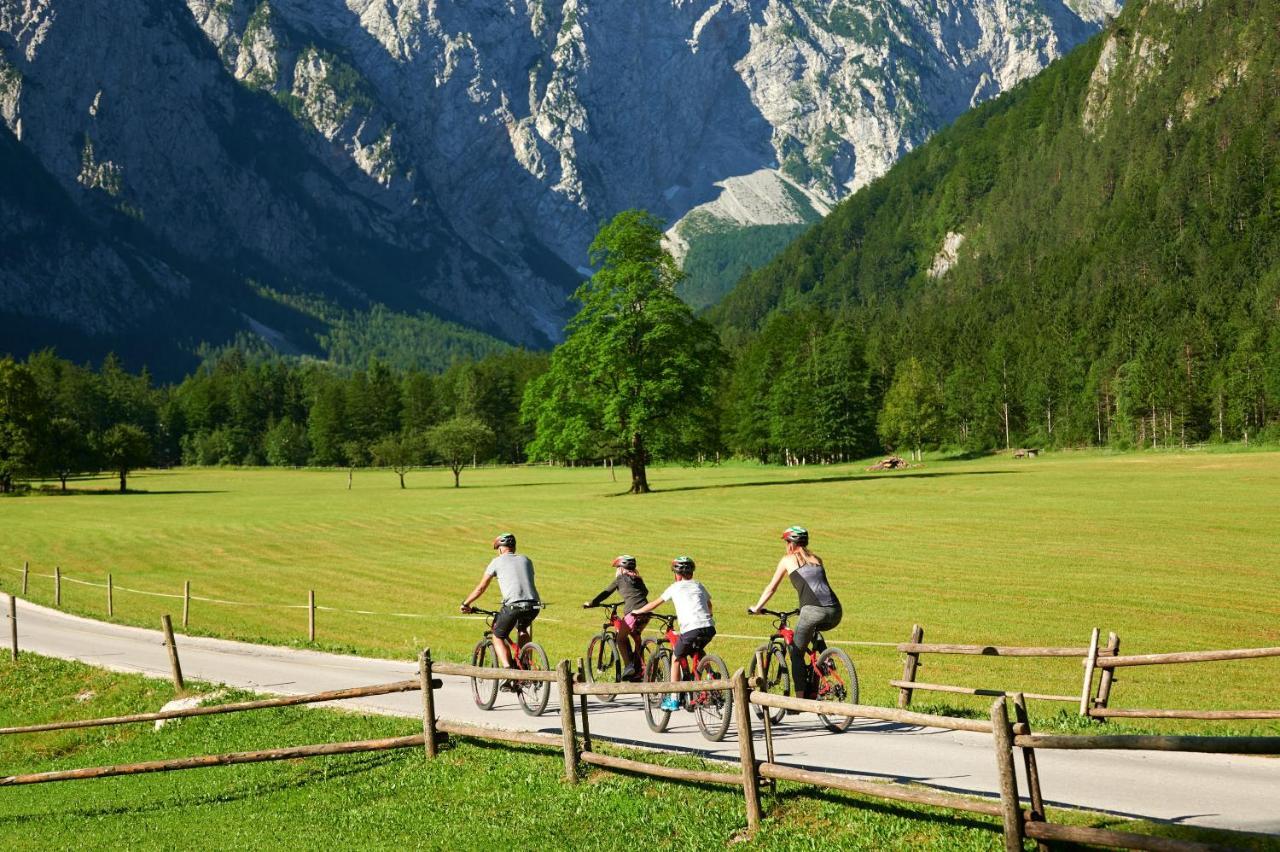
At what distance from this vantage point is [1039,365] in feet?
511

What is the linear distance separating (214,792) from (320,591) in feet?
82.2

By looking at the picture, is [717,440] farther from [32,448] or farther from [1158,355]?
[1158,355]

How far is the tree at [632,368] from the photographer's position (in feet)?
238

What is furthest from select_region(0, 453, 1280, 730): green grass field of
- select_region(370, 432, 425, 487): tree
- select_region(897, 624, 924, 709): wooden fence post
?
select_region(370, 432, 425, 487): tree

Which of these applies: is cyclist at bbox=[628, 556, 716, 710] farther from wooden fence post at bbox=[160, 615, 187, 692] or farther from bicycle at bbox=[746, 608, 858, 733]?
wooden fence post at bbox=[160, 615, 187, 692]

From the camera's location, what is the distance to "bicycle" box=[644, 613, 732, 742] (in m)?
15.3

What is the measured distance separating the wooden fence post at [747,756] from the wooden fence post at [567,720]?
112 inches

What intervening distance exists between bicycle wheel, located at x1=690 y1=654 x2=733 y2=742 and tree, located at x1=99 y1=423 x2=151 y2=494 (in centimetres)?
11786

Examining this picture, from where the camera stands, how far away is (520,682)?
18.3m

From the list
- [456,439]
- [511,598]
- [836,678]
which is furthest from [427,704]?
[456,439]

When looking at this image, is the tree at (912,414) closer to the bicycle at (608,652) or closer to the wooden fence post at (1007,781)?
the bicycle at (608,652)

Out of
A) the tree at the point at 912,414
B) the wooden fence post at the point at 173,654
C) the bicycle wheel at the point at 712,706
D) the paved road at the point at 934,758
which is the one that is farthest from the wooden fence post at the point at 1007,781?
the tree at the point at 912,414

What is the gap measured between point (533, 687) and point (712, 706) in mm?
4073

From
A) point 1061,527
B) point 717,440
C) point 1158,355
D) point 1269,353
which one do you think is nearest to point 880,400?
point 1158,355
